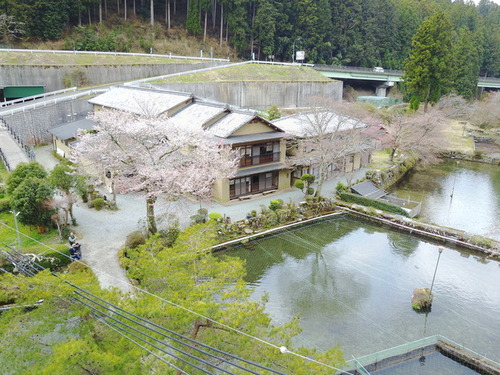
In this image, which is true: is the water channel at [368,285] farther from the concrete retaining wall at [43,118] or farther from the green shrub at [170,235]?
the concrete retaining wall at [43,118]

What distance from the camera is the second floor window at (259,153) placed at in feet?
74.8

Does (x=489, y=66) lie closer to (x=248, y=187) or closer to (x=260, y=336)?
(x=248, y=187)

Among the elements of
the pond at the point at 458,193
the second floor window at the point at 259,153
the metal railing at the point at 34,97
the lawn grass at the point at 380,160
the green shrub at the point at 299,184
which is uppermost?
the metal railing at the point at 34,97

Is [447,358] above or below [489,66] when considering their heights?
below

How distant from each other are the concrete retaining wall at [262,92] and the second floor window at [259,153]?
58.7 ft

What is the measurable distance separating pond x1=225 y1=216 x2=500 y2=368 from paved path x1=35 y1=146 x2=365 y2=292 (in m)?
3.47

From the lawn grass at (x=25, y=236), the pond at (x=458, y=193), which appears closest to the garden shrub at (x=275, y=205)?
the pond at (x=458, y=193)

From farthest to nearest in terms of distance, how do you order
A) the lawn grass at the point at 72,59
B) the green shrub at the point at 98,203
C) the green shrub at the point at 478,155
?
the green shrub at the point at 478,155 → the lawn grass at the point at 72,59 → the green shrub at the point at 98,203

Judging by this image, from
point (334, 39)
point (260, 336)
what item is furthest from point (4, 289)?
point (334, 39)

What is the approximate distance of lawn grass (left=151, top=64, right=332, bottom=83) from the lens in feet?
144

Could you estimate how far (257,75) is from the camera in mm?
49281

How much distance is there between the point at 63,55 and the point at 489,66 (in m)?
70.9

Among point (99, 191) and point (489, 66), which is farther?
point (489, 66)

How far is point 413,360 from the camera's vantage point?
40.1ft
